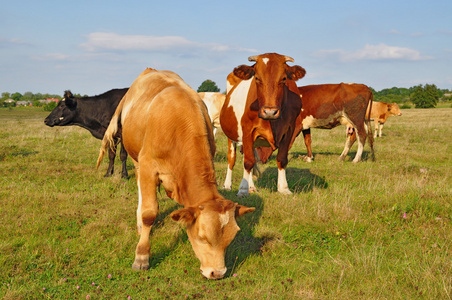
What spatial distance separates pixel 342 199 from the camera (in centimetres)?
682

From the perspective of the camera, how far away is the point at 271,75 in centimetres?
643

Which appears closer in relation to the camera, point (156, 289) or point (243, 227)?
point (156, 289)

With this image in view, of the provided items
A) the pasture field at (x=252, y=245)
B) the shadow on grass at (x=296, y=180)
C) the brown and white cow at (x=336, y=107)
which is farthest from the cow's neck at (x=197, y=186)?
the brown and white cow at (x=336, y=107)

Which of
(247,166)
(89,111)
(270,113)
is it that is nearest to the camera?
(270,113)

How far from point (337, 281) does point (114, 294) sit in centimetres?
248

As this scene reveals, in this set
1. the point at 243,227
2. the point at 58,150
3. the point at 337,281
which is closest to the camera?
the point at 337,281

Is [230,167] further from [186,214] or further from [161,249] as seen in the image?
[186,214]

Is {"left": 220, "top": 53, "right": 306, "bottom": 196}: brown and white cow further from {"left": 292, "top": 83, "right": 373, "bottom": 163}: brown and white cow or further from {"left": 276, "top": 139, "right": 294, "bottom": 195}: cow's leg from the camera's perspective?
{"left": 292, "top": 83, "right": 373, "bottom": 163}: brown and white cow

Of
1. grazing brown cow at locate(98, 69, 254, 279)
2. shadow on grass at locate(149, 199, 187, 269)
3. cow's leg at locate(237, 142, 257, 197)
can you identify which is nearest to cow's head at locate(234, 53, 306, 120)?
cow's leg at locate(237, 142, 257, 197)

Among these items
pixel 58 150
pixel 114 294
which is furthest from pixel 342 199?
pixel 58 150

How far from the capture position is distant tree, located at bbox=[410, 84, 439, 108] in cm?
8600

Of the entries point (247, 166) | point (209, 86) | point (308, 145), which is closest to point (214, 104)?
point (308, 145)

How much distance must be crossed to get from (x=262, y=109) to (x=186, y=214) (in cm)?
273

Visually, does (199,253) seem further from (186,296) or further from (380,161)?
(380,161)
